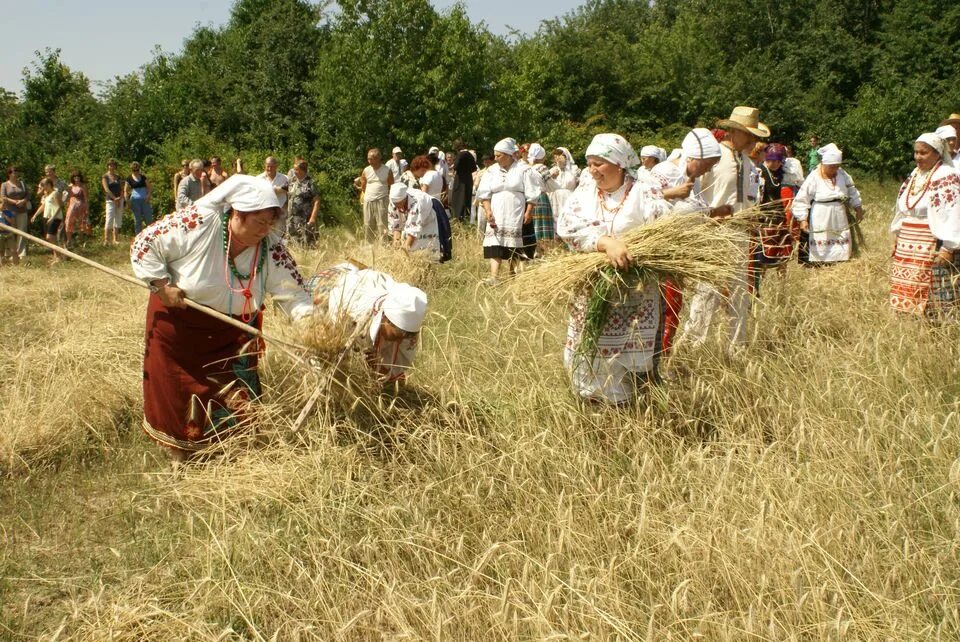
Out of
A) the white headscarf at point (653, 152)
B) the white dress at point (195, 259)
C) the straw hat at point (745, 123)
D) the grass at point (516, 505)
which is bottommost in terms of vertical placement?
the grass at point (516, 505)

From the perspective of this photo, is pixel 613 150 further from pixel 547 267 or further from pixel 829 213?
pixel 829 213

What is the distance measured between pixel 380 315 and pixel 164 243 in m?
0.98

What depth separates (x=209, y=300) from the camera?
404 cm

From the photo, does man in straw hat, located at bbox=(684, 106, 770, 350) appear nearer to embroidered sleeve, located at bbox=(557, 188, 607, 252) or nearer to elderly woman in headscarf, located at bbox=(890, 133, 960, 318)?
elderly woman in headscarf, located at bbox=(890, 133, 960, 318)

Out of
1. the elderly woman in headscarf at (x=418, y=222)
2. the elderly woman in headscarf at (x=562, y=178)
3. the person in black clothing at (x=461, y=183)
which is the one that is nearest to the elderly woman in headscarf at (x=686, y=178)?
the elderly woman in headscarf at (x=418, y=222)

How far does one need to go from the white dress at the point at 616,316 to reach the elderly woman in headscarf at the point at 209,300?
1257mm

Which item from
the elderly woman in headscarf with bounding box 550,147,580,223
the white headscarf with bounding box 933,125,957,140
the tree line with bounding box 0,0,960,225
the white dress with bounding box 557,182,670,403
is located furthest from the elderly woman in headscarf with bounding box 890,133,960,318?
the tree line with bounding box 0,0,960,225

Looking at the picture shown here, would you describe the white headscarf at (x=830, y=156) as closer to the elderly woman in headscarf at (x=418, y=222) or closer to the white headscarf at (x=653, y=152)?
the white headscarf at (x=653, y=152)

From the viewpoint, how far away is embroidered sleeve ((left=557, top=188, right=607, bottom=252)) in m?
4.02

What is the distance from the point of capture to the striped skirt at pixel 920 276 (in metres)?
5.57

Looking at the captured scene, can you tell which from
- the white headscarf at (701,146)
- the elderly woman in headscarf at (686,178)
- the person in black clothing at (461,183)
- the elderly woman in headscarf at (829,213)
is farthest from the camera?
the person in black clothing at (461,183)

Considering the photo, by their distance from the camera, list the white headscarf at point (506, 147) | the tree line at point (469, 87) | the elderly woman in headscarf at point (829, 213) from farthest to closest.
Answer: the tree line at point (469, 87), the white headscarf at point (506, 147), the elderly woman in headscarf at point (829, 213)

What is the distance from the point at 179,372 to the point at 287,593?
1512 mm

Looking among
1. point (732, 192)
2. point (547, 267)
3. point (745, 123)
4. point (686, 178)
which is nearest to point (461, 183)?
point (745, 123)
